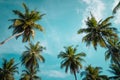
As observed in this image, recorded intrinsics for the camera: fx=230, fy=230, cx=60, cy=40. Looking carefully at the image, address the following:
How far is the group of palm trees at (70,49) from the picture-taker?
40.5 meters

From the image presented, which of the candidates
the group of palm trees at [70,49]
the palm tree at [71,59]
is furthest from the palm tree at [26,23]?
the palm tree at [71,59]

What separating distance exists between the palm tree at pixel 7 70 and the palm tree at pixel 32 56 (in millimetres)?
6263

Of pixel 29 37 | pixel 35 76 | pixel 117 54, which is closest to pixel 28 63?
pixel 35 76

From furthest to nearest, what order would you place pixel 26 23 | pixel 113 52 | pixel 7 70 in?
1. pixel 7 70
2. pixel 113 52
3. pixel 26 23

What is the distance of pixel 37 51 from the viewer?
A: 5434 centimetres

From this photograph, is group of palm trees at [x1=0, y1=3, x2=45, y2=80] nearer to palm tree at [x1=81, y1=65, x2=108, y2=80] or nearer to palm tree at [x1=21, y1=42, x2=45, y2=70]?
palm tree at [x1=21, y1=42, x2=45, y2=70]

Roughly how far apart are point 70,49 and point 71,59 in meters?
2.43

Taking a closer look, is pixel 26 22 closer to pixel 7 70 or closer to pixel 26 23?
pixel 26 23

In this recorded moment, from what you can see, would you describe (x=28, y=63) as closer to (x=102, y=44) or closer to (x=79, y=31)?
(x=79, y=31)


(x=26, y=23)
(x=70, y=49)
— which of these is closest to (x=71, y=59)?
(x=70, y=49)

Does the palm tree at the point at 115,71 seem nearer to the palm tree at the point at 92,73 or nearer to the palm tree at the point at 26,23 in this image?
the palm tree at the point at 92,73

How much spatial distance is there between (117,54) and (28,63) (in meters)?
20.5

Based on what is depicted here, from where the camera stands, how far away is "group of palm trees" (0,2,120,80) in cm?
4047

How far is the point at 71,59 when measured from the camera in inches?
2056
